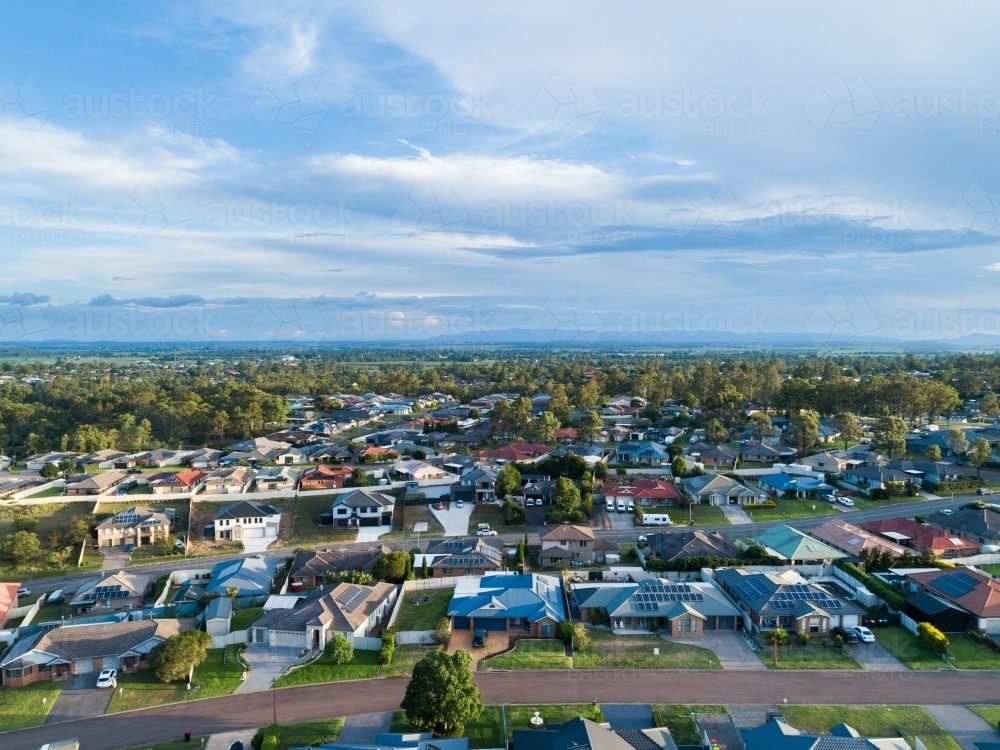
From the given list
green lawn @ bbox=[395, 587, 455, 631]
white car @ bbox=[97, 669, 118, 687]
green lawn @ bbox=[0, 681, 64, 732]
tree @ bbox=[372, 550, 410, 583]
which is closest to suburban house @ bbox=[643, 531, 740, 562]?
green lawn @ bbox=[395, 587, 455, 631]

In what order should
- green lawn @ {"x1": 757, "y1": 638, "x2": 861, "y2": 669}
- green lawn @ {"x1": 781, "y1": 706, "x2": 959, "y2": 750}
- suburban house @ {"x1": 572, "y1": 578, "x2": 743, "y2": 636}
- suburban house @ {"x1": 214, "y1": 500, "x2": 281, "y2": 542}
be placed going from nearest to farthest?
green lawn @ {"x1": 781, "y1": 706, "x2": 959, "y2": 750}
green lawn @ {"x1": 757, "y1": 638, "x2": 861, "y2": 669}
suburban house @ {"x1": 572, "y1": 578, "x2": 743, "y2": 636}
suburban house @ {"x1": 214, "y1": 500, "x2": 281, "y2": 542}

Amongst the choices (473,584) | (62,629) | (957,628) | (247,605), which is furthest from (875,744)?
(62,629)

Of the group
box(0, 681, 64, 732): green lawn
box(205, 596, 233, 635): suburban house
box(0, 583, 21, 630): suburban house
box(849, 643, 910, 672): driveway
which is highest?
box(849, 643, 910, 672): driveway

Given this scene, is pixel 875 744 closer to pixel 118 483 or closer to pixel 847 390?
pixel 118 483

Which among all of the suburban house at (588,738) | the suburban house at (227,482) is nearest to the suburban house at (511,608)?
the suburban house at (588,738)

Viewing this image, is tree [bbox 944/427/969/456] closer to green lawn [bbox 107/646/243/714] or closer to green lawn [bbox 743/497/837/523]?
green lawn [bbox 743/497/837/523]

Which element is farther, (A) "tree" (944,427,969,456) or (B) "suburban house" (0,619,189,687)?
(A) "tree" (944,427,969,456)

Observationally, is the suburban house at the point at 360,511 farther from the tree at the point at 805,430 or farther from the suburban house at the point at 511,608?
the tree at the point at 805,430
